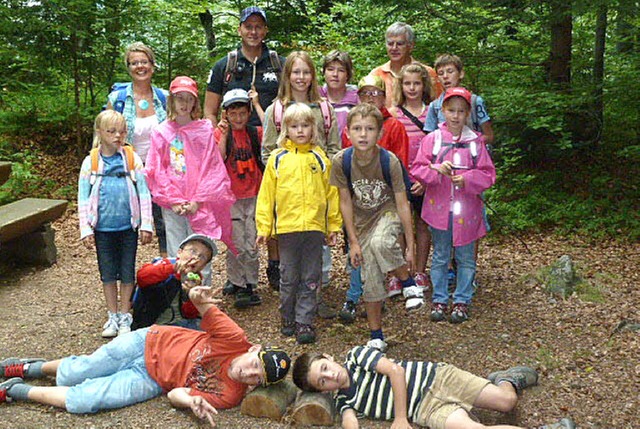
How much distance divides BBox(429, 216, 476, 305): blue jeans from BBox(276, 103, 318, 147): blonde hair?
1.41m

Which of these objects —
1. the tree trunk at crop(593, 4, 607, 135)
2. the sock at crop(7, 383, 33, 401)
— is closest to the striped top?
the sock at crop(7, 383, 33, 401)

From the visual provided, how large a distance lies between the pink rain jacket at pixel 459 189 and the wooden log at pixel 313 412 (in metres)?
2.02

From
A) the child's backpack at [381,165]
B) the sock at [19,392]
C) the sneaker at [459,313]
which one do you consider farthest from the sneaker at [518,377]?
the sock at [19,392]

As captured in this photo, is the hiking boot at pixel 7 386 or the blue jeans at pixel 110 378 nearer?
the blue jeans at pixel 110 378

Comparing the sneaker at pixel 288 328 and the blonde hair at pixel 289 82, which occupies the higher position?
the blonde hair at pixel 289 82

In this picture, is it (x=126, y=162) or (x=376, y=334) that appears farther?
(x=126, y=162)

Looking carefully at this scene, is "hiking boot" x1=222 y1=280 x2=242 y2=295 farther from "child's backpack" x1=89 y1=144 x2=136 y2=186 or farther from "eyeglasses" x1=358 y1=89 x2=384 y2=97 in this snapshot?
"eyeglasses" x1=358 y1=89 x2=384 y2=97

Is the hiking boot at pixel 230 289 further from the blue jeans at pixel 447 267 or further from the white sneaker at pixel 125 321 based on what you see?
the blue jeans at pixel 447 267

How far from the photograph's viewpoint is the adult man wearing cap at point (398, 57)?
5.88m

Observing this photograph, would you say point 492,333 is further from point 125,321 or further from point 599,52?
point 599,52

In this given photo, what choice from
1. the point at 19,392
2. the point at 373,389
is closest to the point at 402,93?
the point at 373,389

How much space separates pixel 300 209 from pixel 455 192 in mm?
1329

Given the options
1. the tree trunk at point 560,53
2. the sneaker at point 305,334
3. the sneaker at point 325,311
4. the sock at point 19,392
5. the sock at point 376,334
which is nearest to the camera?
the sock at point 19,392

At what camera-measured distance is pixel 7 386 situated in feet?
14.0
